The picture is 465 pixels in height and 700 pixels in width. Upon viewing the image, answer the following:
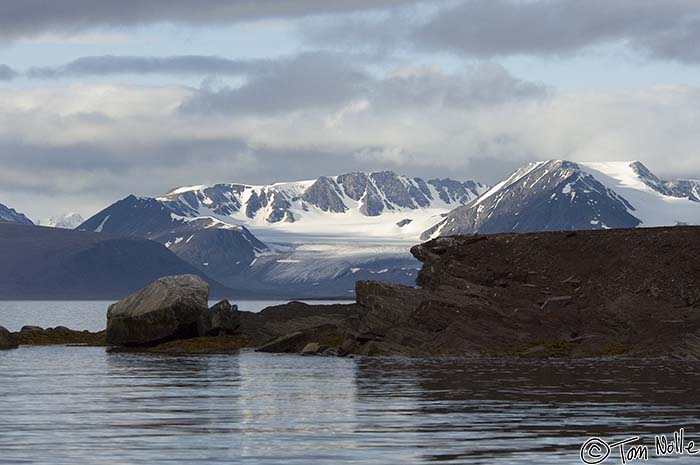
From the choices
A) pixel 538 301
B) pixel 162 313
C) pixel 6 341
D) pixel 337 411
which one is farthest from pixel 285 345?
pixel 337 411

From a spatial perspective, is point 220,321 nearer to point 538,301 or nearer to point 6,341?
point 6,341

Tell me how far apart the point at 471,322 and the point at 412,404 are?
140 ft

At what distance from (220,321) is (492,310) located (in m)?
24.1

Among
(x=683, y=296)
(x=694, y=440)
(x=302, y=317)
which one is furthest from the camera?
(x=302, y=317)

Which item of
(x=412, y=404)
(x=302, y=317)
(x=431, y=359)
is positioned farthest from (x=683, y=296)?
(x=412, y=404)

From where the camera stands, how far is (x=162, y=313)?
313 feet

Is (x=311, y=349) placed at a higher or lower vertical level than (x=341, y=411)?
higher

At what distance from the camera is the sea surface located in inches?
1222

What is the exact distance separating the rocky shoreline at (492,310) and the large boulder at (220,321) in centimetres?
10

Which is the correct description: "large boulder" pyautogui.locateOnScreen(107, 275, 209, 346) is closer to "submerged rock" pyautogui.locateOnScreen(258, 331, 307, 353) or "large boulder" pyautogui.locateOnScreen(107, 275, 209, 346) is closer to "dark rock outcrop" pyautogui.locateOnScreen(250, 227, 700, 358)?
"submerged rock" pyautogui.locateOnScreen(258, 331, 307, 353)

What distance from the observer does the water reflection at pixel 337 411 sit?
31281mm

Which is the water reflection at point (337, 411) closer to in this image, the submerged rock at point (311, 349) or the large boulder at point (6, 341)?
the submerged rock at point (311, 349)

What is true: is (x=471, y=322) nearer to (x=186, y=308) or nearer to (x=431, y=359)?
(x=431, y=359)

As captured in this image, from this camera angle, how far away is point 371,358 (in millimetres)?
80688
